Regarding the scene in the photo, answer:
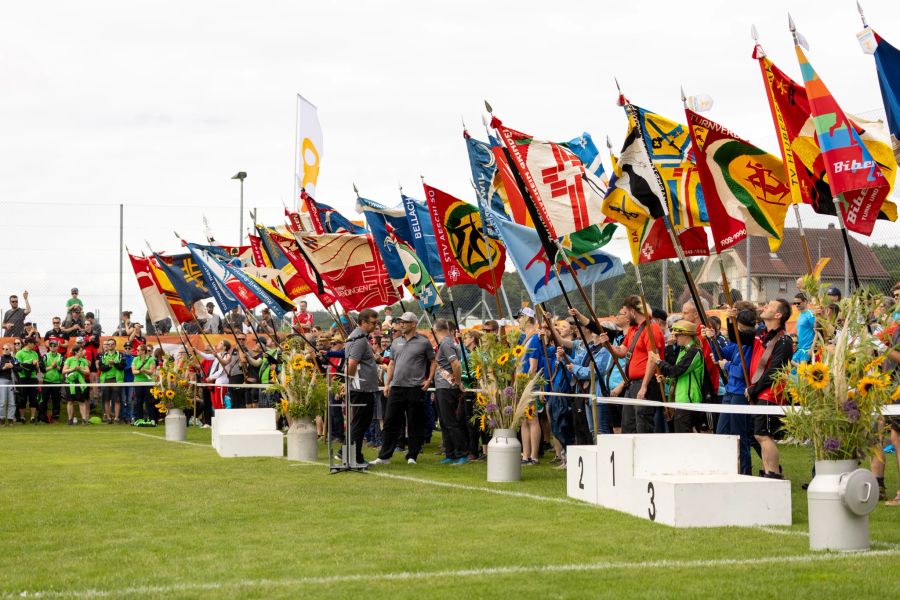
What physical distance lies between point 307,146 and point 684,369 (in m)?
14.9

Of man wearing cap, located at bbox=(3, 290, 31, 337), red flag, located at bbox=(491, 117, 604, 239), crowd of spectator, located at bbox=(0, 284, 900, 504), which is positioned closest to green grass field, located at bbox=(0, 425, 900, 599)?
crowd of spectator, located at bbox=(0, 284, 900, 504)

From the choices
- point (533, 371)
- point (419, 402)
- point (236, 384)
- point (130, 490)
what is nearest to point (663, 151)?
point (533, 371)

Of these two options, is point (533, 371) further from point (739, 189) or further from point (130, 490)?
point (130, 490)

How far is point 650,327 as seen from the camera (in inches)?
556

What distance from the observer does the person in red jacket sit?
500 inches

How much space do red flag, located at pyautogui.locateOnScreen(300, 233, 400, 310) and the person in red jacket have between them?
31.8 ft

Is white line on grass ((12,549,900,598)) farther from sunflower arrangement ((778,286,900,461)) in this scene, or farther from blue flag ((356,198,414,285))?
blue flag ((356,198,414,285))

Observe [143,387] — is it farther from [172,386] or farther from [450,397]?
[450,397]

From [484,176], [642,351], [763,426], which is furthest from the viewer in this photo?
[484,176]

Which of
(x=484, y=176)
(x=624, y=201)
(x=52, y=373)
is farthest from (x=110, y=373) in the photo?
(x=624, y=201)

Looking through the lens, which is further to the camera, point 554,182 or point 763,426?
point 554,182

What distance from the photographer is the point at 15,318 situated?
35.4m

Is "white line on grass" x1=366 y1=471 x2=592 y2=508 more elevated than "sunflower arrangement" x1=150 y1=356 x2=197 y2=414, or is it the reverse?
"sunflower arrangement" x1=150 y1=356 x2=197 y2=414

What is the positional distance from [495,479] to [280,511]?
382 cm
